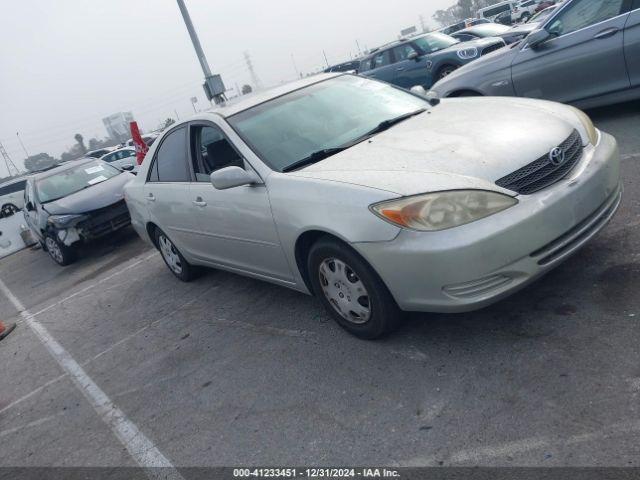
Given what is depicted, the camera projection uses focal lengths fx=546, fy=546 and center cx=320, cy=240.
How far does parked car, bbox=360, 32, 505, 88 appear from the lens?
11.3m

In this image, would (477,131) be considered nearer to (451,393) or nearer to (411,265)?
(411,265)

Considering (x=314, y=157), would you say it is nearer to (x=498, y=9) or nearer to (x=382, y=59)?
(x=382, y=59)

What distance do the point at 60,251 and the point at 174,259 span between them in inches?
174

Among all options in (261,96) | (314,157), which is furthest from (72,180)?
(314,157)

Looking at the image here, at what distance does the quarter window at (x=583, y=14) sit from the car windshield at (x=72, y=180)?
7.59 meters

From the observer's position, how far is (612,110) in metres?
6.68

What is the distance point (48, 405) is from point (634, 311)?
4.05 metres

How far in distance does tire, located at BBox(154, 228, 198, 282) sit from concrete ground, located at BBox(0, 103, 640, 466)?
599mm

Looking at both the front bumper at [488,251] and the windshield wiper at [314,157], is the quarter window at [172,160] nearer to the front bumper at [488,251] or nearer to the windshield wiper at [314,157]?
the windshield wiper at [314,157]

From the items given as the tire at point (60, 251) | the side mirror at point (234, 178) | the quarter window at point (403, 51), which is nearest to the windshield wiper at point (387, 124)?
the side mirror at point (234, 178)

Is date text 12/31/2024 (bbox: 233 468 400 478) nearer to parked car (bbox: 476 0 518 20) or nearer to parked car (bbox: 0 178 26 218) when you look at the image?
parked car (bbox: 0 178 26 218)

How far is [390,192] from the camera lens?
288 cm

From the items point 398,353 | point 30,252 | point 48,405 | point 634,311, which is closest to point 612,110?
point 634,311

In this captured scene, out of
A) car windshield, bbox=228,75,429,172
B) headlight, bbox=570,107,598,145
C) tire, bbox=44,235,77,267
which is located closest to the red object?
tire, bbox=44,235,77,267
